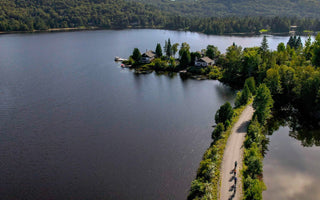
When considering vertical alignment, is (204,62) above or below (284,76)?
above

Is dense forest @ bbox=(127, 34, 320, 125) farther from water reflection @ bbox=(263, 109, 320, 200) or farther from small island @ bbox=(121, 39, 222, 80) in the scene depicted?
water reflection @ bbox=(263, 109, 320, 200)

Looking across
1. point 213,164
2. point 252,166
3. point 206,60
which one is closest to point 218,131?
point 213,164

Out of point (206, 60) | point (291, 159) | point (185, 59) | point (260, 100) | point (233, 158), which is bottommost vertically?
point (291, 159)

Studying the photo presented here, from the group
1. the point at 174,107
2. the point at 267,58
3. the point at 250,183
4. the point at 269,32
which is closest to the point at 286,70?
the point at 267,58

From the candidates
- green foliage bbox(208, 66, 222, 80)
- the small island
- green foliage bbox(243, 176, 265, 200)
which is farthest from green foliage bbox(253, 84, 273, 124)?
the small island

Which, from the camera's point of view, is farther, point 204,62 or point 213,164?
point 204,62

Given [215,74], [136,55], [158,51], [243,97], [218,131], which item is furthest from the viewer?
[158,51]

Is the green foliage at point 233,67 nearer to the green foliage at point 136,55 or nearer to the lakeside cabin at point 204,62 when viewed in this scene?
the lakeside cabin at point 204,62

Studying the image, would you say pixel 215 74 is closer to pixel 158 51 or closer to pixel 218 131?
pixel 158 51
